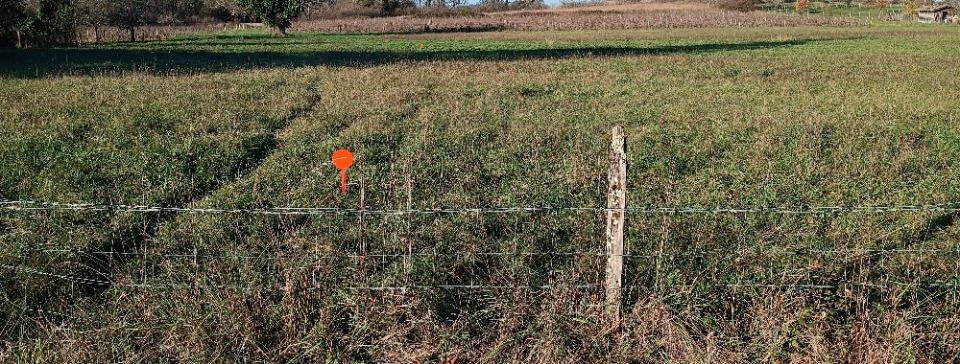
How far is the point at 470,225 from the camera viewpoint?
6836 millimetres

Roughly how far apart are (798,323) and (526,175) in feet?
16.3

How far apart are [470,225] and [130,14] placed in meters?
59.8

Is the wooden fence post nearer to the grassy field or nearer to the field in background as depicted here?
the grassy field

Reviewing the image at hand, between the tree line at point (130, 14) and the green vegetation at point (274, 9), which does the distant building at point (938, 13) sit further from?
the green vegetation at point (274, 9)

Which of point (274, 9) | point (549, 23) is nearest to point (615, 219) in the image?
point (274, 9)

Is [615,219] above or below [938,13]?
below

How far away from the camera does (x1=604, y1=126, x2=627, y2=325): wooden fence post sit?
4.14 m

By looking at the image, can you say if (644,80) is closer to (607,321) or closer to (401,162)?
(401,162)

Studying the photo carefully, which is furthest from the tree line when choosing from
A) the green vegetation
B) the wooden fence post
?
the wooden fence post

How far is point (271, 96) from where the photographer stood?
16453 millimetres

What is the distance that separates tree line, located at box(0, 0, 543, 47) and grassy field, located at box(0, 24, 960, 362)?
23.8m

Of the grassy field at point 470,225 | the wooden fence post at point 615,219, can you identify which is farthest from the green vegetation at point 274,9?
the wooden fence post at point 615,219

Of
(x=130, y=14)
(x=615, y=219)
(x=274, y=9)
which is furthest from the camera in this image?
(x=130, y=14)

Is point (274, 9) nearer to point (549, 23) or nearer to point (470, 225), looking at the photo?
point (549, 23)
